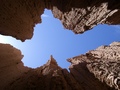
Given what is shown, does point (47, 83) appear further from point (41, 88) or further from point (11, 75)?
point (11, 75)

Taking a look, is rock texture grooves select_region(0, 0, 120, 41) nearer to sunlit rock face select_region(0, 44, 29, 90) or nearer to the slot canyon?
the slot canyon

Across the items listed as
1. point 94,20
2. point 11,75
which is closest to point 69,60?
point 11,75

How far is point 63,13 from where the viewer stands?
8.72 meters

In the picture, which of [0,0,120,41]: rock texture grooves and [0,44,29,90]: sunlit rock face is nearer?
[0,0,120,41]: rock texture grooves

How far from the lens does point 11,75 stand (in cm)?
941

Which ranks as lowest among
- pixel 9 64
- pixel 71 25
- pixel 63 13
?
pixel 9 64

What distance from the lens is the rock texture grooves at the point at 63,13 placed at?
6793 millimetres

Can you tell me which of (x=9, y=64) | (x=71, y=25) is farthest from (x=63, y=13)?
(x=9, y=64)

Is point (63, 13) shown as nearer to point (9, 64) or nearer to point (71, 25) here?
point (71, 25)

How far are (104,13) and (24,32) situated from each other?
7.13 meters

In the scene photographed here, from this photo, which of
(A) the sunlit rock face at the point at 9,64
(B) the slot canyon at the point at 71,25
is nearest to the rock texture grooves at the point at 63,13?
(B) the slot canyon at the point at 71,25

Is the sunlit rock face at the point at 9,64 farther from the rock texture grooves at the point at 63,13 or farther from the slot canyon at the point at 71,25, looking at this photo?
the rock texture grooves at the point at 63,13

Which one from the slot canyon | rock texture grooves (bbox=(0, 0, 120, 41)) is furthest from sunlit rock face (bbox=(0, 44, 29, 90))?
rock texture grooves (bbox=(0, 0, 120, 41))

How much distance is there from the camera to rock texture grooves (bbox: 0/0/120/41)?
22.3 feet
